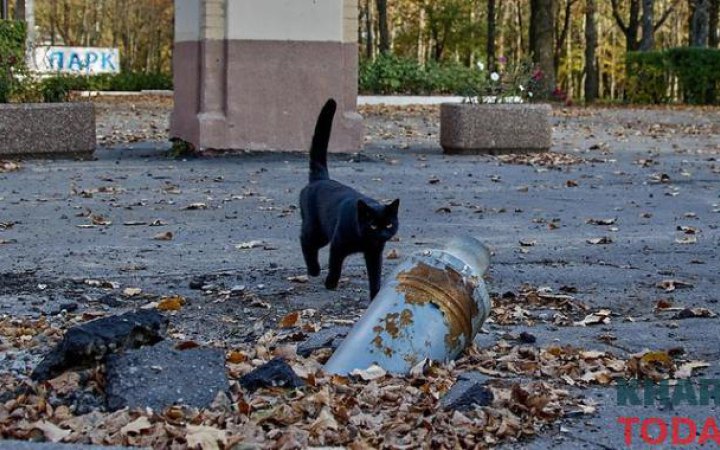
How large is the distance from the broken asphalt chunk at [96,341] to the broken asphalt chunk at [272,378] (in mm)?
539

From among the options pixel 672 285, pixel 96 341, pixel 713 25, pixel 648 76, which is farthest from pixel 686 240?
pixel 713 25

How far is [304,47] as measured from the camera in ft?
58.2

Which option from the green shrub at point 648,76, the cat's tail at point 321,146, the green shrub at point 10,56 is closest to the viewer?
the cat's tail at point 321,146

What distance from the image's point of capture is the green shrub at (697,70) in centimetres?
3694

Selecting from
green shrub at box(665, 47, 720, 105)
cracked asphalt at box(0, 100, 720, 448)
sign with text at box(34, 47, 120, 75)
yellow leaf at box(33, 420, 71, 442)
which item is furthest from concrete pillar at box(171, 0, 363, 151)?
sign with text at box(34, 47, 120, 75)

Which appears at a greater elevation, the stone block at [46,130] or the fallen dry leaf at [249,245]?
the stone block at [46,130]

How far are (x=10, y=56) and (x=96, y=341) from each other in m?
13.4

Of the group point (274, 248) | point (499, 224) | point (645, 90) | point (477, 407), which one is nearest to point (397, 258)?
point (274, 248)

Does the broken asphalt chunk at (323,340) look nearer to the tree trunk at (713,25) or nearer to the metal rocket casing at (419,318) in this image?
the metal rocket casing at (419,318)

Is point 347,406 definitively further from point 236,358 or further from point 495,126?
point 495,126

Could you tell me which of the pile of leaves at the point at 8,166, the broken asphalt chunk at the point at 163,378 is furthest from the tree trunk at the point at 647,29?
the broken asphalt chunk at the point at 163,378

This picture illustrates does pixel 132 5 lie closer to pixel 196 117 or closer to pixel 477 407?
pixel 196 117

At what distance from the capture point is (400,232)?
10508 millimetres

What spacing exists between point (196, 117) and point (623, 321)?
1130 cm
